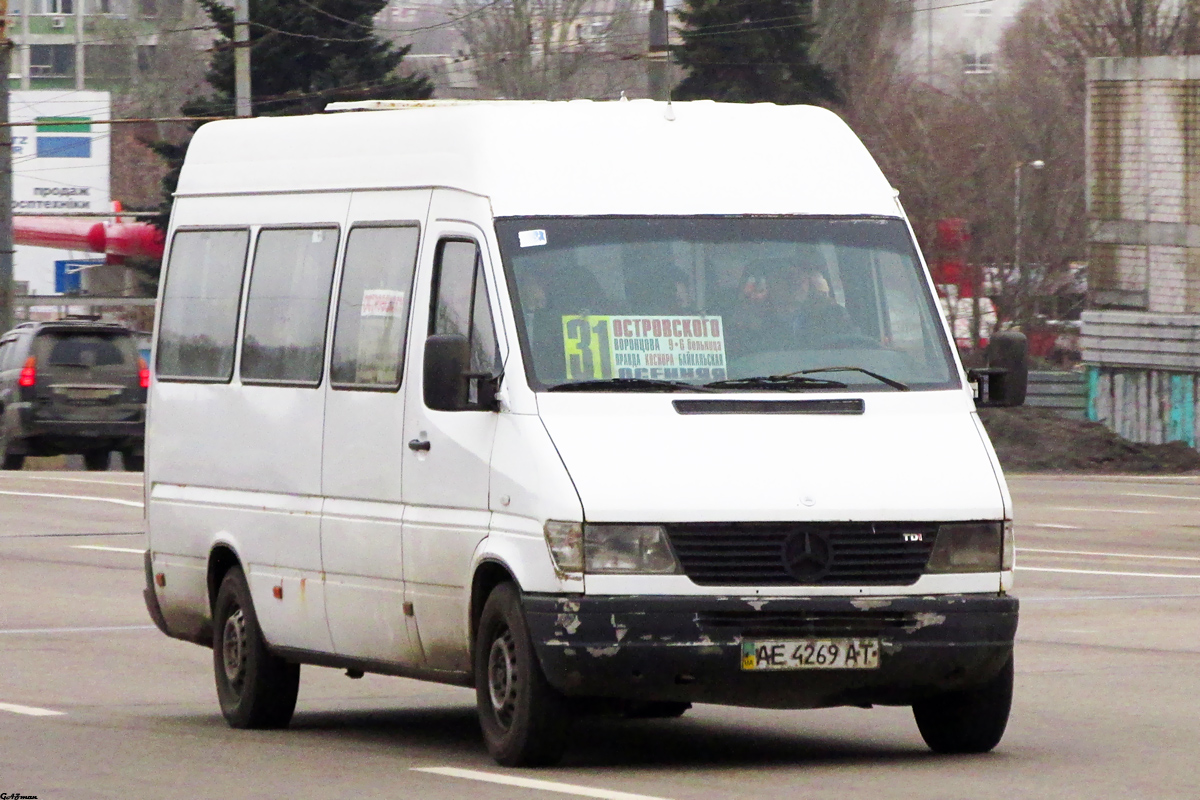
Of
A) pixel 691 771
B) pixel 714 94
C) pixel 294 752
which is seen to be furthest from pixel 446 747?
pixel 714 94

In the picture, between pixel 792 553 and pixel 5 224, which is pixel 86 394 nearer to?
pixel 5 224

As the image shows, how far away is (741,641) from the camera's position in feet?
28.3

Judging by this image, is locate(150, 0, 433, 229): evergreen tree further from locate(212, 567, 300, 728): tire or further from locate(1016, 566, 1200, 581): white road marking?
locate(212, 567, 300, 728): tire

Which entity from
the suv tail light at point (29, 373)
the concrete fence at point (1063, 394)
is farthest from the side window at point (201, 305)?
the concrete fence at point (1063, 394)

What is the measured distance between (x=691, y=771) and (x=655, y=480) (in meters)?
1.05

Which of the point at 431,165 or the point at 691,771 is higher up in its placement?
the point at 431,165

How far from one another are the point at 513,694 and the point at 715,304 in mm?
1571

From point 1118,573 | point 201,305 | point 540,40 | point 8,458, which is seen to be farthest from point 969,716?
point 540,40

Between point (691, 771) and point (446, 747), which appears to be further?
point (446, 747)

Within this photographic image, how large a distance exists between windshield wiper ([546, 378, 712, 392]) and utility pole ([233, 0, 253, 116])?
3477 cm

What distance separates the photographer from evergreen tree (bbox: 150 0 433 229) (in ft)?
168

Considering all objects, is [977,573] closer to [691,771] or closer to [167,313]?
[691,771]

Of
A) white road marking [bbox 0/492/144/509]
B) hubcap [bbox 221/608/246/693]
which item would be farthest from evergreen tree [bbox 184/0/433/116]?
hubcap [bbox 221/608/246/693]

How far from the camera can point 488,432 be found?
357 inches
